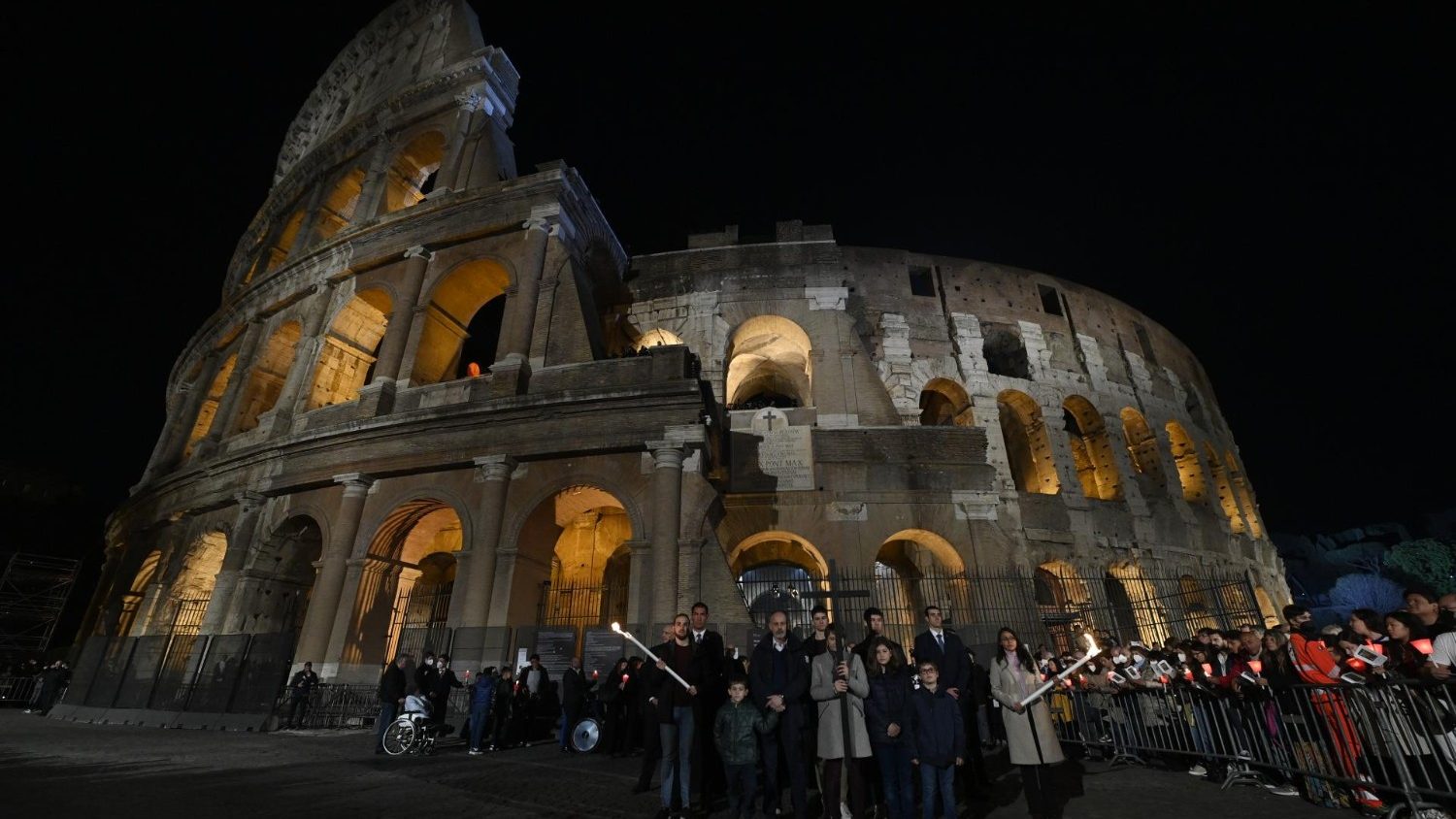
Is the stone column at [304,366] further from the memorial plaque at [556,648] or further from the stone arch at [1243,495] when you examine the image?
the stone arch at [1243,495]

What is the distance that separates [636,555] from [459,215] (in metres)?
10.2

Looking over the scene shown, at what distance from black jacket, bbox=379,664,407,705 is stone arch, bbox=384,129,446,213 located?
1517cm

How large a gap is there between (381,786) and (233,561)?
36.0 ft

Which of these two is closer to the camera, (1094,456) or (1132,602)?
(1132,602)

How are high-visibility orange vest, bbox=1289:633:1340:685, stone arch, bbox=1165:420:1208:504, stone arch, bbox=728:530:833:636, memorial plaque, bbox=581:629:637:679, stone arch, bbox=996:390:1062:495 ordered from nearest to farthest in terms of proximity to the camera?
high-visibility orange vest, bbox=1289:633:1340:685 < memorial plaque, bbox=581:629:637:679 < stone arch, bbox=728:530:833:636 < stone arch, bbox=996:390:1062:495 < stone arch, bbox=1165:420:1208:504

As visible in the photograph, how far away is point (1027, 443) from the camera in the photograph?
18.9m

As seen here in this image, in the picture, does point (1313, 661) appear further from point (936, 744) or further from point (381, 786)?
point (381, 786)

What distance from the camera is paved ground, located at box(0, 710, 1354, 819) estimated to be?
472 cm

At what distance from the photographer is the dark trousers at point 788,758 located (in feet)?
14.5

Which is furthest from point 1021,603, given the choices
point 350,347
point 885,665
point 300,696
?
point 350,347

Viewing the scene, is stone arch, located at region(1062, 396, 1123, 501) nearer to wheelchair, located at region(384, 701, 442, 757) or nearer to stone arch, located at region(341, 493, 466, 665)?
stone arch, located at region(341, 493, 466, 665)

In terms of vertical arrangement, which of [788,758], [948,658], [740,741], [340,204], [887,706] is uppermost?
[340,204]

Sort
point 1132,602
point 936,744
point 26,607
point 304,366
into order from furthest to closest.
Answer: point 26,607
point 1132,602
point 304,366
point 936,744

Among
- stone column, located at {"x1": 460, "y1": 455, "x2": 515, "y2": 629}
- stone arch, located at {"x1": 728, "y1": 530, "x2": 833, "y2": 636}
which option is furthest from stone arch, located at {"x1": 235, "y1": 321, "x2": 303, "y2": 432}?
stone arch, located at {"x1": 728, "y1": 530, "x2": 833, "y2": 636}
